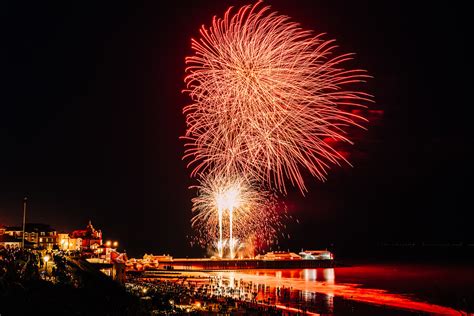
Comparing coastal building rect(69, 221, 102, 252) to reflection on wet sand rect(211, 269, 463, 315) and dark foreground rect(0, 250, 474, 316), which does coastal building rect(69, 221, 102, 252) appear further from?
reflection on wet sand rect(211, 269, 463, 315)

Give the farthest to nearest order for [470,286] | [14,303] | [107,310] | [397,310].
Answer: [470,286] → [397,310] → [107,310] → [14,303]

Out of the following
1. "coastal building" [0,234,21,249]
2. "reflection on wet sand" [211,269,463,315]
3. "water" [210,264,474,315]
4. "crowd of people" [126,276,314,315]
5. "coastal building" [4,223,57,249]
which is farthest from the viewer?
"coastal building" [4,223,57,249]

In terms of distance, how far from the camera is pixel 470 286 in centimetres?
5769

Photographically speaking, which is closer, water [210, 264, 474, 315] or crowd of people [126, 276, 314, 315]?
crowd of people [126, 276, 314, 315]

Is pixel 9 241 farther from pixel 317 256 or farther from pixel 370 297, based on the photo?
pixel 317 256

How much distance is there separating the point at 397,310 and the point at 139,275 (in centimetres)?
3176

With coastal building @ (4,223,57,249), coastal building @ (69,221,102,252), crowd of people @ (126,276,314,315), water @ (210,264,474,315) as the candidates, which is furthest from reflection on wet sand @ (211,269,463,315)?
Answer: coastal building @ (4,223,57,249)

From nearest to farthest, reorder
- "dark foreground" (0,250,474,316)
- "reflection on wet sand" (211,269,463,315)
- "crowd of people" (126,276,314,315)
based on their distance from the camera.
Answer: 1. "dark foreground" (0,250,474,316)
2. "crowd of people" (126,276,314,315)
3. "reflection on wet sand" (211,269,463,315)

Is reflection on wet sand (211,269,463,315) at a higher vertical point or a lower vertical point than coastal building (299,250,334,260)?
lower

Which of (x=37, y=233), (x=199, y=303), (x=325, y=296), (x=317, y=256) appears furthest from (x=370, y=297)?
(x=317, y=256)

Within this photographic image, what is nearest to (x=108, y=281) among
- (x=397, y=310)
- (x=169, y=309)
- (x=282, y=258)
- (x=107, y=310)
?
(x=169, y=309)

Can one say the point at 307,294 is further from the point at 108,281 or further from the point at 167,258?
the point at 167,258

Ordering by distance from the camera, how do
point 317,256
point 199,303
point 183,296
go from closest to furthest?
point 199,303, point 183,296, point 317,256

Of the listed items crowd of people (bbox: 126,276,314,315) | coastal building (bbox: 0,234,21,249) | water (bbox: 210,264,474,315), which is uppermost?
coastal building (bbox: 0,234,21,249)
